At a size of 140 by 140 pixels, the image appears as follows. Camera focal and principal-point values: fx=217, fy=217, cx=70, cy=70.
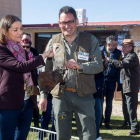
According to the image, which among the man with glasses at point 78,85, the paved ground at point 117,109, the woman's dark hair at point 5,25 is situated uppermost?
the woman's dark hair at point 5,25

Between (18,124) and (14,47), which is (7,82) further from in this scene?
(18,124)

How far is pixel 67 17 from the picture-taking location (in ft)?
7.76

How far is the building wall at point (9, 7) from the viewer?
1278 cm

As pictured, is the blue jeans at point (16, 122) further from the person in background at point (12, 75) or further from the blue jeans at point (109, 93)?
the blue jeans at point (109, 93)

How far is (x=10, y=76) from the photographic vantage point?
7.07ft

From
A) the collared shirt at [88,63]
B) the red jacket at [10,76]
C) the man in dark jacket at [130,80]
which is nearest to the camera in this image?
the red jacket at [10,76]

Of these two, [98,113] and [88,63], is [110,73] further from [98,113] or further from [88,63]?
[88,63]

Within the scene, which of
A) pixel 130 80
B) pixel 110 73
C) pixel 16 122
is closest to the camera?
pixel 16 122

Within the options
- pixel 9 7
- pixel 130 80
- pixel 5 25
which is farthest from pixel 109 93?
pixel 9 7

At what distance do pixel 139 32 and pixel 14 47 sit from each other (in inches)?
336

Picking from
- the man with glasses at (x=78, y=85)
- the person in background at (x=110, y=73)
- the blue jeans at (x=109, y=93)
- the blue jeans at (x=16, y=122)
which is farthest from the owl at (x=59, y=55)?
the blue jeans at (x=109, y=93)

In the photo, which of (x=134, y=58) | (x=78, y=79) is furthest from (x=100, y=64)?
(x=134, y=58)

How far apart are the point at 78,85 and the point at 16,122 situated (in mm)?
760

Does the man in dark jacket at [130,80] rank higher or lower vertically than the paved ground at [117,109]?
higher
